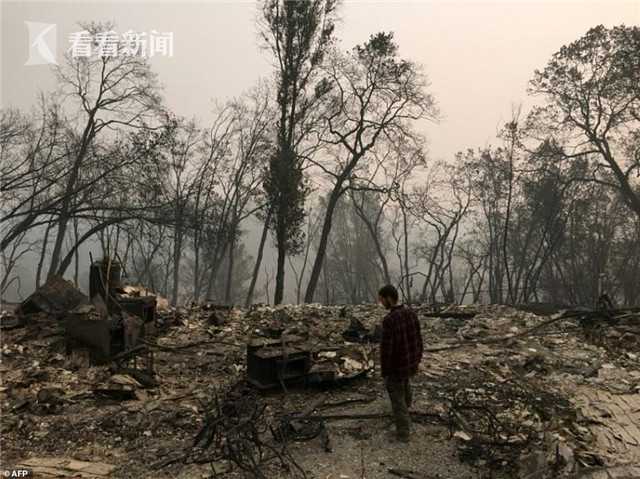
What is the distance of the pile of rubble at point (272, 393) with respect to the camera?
464cm

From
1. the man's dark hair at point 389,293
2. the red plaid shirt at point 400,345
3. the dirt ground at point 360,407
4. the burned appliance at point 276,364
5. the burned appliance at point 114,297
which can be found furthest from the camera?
the burned appliance at point 114,297

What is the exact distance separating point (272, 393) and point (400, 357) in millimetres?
2499

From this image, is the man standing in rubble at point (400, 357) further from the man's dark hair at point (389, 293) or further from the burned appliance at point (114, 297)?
the burned appliance at point (114, 297)

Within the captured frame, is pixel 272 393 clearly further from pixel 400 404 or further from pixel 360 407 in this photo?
pixel 400 404

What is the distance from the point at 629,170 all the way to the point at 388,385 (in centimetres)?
1975

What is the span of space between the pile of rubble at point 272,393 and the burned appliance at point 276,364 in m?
0.02

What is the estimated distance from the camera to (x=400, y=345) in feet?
16.3

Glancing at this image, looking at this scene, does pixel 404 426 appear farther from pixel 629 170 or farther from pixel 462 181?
pixel 462 181

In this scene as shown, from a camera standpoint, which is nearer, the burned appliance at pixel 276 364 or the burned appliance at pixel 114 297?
the burned appliance at pixel 276 364

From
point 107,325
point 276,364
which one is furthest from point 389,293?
point 107,325

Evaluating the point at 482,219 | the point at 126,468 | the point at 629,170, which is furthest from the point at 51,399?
the point at 482,219

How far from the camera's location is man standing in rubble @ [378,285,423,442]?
4.95m

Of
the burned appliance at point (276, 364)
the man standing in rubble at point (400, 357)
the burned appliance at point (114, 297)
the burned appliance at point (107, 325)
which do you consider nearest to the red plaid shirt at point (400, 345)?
the man standing in rubble at point (400, 357)

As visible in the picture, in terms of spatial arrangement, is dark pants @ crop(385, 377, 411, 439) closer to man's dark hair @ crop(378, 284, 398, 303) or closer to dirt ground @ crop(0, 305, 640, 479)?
dirt ground @ crop(0, 305, 640, 479)
